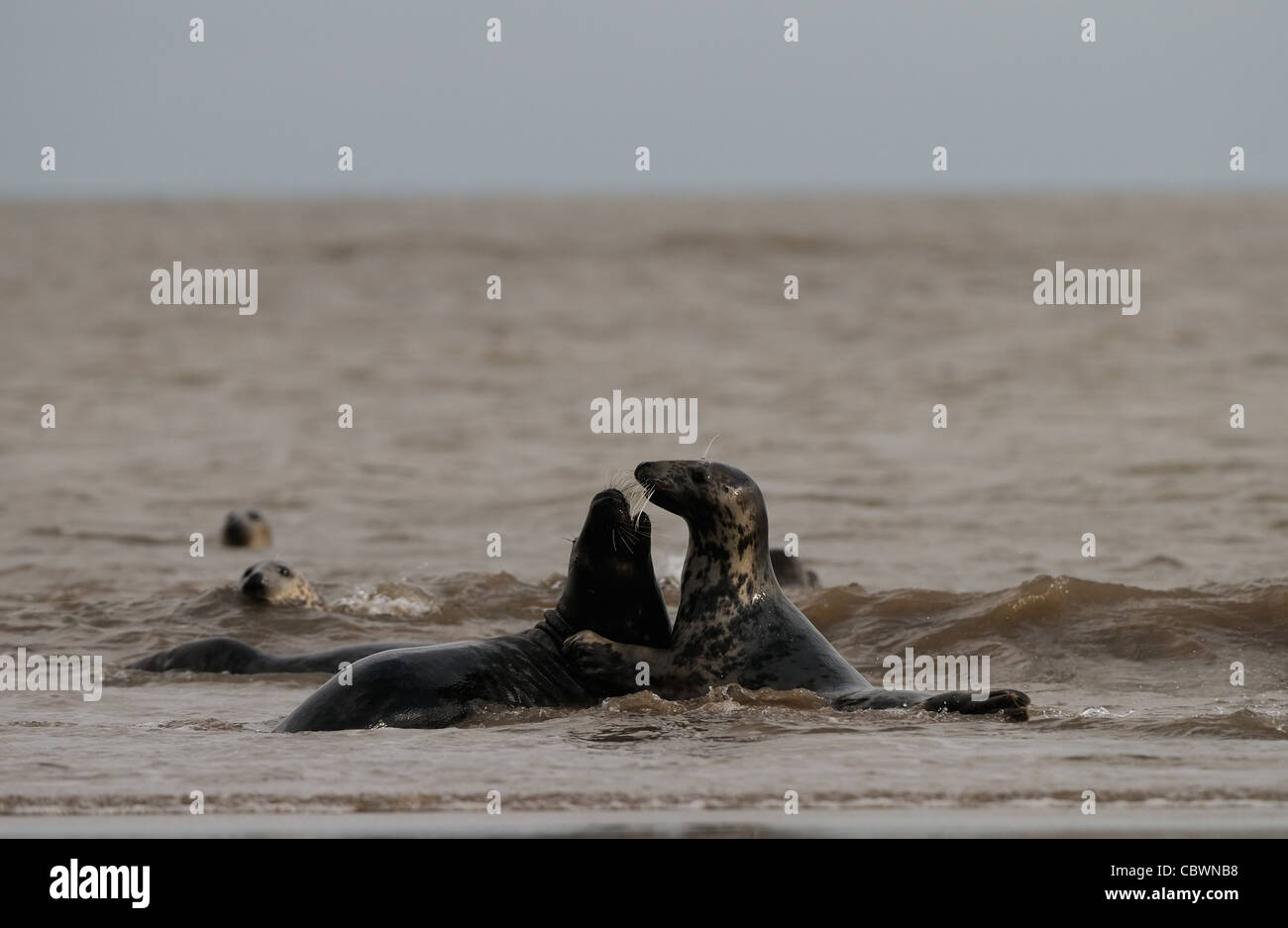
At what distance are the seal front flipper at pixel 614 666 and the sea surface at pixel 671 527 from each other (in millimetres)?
114

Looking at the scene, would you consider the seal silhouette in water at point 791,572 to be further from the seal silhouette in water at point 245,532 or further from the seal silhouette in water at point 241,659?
the seal silhouette in water at point 245,532

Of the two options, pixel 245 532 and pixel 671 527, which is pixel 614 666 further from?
A: pixel 245 532

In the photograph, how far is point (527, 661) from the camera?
7.88 metres

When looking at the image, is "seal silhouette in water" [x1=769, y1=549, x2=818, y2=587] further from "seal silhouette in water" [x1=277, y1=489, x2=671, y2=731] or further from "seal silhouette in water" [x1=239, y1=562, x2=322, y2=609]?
"seal silhouette in water" [x1=277, y1=489, x2=671, y2=731]

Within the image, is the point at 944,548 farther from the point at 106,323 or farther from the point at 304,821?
the point at 106,323

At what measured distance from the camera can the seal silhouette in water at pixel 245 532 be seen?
14.4 metres

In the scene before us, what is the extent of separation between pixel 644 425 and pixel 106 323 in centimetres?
1306

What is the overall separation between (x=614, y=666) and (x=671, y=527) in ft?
22.2

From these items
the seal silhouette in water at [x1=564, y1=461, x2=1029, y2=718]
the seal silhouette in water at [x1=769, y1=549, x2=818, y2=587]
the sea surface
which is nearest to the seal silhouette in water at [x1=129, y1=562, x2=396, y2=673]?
the sea surface

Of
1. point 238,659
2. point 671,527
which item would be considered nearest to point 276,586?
point 238,659

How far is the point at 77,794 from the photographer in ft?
20.8

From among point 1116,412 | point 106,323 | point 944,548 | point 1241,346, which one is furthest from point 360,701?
point 106,323

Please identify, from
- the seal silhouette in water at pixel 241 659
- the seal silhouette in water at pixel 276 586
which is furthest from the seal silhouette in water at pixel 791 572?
the seal silhouette in water at pixel 276 586
